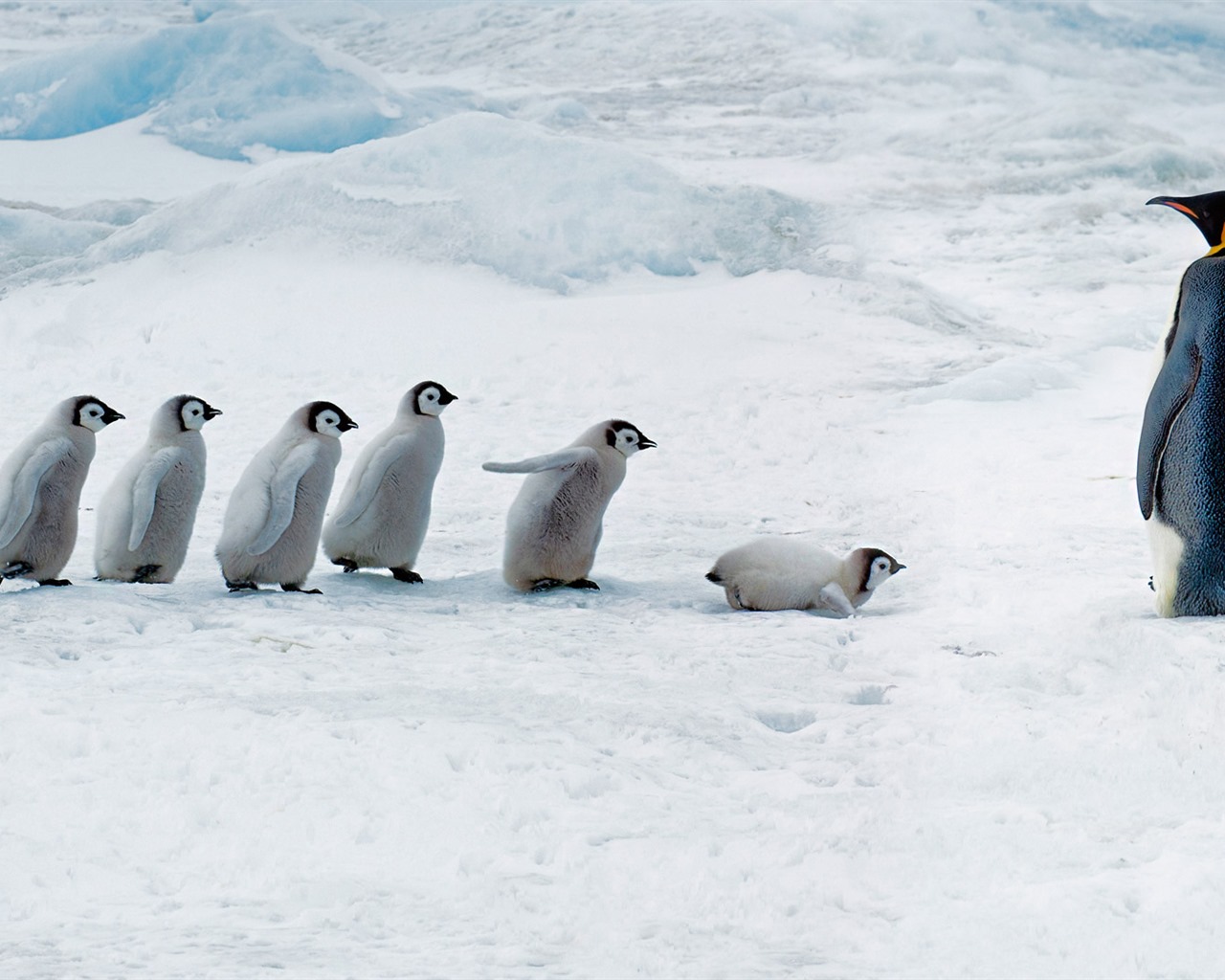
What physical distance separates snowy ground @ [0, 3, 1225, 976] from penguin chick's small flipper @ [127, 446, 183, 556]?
0.24 m

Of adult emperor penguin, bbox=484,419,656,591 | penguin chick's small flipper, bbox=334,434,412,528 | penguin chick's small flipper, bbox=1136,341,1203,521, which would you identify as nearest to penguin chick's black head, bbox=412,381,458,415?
penguin chick's small flipper, bbox=334,434,412,528

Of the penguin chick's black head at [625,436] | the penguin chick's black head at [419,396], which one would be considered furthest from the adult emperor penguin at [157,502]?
the penguin chick's black head at [625,436]

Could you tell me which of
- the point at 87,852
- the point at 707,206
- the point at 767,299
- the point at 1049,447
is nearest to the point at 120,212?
the point at 707,206

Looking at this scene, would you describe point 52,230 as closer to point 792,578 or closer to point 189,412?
point 189,412

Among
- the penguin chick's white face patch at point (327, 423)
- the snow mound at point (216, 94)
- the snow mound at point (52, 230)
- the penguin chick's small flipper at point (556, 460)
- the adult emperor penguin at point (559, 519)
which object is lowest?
the adult emperor penguin at point (559, 519)

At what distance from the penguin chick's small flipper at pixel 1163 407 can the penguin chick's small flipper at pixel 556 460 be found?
147 centimetres

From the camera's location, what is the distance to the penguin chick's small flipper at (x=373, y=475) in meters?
3.86

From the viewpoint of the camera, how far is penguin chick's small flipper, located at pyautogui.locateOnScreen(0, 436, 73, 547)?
3523 mm

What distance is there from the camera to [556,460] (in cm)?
378

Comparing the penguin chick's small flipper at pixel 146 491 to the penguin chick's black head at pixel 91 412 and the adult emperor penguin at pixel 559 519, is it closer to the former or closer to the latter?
the penguin chick's black head at pixel 91 412

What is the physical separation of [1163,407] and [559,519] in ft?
5.21

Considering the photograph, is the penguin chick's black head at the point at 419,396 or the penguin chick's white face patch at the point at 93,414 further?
the penguin chick's black head at the point at 419,396

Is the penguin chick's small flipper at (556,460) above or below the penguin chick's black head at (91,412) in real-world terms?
below

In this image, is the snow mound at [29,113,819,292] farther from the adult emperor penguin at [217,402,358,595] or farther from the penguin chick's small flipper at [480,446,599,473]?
the adult emperor penguin at [217,402,358,595]
